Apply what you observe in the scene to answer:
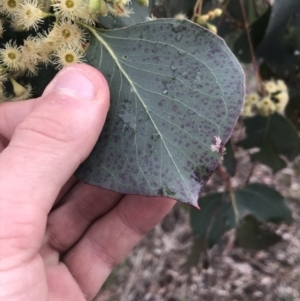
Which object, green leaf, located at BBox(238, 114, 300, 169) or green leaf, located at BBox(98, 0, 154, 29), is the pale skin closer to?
green leaf, located at BBox(98, 0, 154, 29)

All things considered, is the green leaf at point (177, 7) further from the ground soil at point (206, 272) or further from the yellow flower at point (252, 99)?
the ground soil at point (206, 272)

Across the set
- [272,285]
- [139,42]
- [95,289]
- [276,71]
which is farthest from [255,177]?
[139,42]

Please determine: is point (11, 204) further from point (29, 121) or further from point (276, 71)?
point (276, 71)

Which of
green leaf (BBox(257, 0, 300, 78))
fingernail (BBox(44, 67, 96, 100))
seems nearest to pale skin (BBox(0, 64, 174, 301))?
fingernail (BBox(44, 67, 96, 100))

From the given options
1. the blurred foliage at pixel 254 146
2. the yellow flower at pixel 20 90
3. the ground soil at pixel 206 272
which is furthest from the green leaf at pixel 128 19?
the ground soil at pixel 206 272

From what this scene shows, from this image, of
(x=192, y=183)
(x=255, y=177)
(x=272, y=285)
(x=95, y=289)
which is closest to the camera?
(x=192, y=183)

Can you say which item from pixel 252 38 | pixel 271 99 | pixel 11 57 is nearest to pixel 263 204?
pixel 271 99
